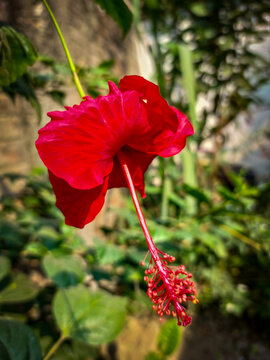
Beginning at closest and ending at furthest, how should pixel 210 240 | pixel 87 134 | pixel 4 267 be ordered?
pixel 87 134
pixel 4 267
pixel 210 240

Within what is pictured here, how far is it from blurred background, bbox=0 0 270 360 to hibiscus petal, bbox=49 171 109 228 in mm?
153

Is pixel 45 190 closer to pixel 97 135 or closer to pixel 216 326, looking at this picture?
pixel 97 135

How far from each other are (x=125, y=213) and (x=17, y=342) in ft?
1.23

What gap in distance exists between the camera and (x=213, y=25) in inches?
46.9

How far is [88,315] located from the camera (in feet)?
1.80

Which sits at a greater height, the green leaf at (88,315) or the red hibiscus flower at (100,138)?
the red hibiscus flower at (100,138)

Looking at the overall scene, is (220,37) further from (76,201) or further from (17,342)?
(17,342)

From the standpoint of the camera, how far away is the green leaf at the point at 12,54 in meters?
0.32

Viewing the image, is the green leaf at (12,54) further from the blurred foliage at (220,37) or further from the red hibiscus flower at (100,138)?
the blurred foliage at (220,37)

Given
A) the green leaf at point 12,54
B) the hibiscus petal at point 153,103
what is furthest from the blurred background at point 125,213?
the hibiscus petal at point 153,103

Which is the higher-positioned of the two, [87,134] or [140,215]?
[87,134]

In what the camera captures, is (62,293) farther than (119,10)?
Yes

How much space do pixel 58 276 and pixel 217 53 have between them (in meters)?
1.17

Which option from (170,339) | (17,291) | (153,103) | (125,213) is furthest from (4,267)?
(170,339)
